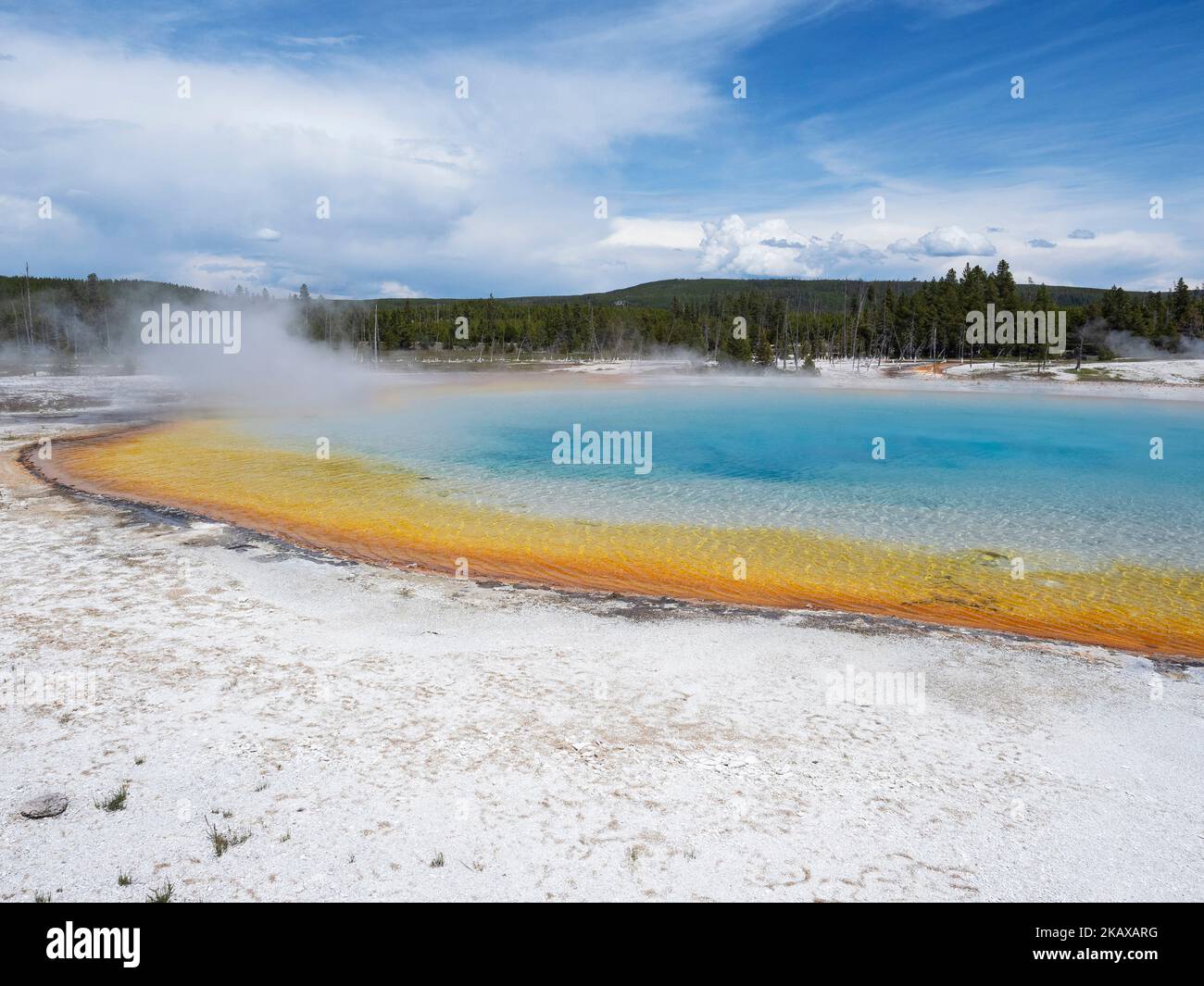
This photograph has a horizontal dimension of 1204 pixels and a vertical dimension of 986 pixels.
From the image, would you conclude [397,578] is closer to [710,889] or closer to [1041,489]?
[710,889]

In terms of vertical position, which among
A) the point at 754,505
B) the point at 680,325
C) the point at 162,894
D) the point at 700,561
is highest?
the point at 680,325

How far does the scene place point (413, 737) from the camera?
680 cm

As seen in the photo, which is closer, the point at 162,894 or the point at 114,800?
the point at 162,894

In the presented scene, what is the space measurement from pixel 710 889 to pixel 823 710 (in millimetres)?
3007

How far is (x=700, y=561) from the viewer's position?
13.5 metres

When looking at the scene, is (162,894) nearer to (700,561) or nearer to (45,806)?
(45,806)

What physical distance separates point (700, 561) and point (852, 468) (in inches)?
482

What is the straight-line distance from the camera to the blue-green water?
16547mm

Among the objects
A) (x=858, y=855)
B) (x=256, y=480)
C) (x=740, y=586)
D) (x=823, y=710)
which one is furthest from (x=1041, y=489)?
(x=256, y=480)

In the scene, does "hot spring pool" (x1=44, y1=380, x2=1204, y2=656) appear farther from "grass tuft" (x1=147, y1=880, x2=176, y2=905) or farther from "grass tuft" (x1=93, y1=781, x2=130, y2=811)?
"grass tuft" (x1=147, y1=880, x2=176, y2=905)

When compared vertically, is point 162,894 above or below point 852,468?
below

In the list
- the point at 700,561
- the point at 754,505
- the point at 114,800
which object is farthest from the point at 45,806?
the point at 754,505

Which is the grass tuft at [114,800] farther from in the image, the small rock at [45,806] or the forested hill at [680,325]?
the forested hill at [680,325]

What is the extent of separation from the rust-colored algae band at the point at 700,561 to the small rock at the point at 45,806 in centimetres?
716
